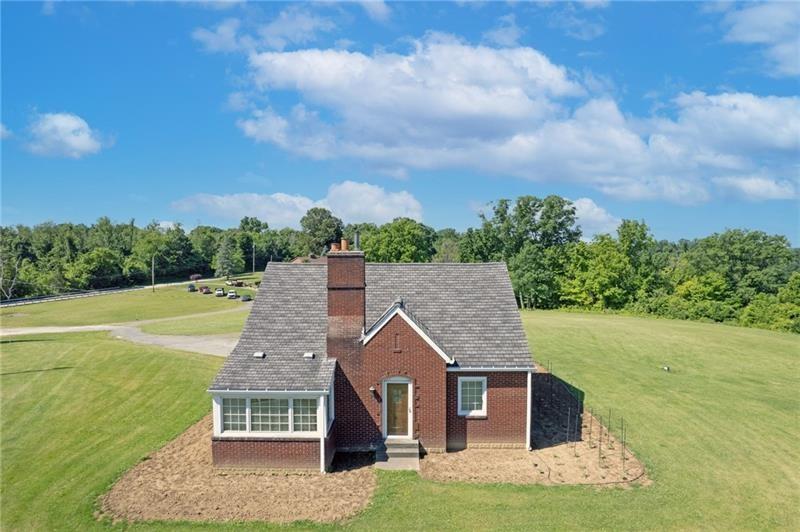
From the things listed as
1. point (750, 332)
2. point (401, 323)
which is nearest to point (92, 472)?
point (401, 323)

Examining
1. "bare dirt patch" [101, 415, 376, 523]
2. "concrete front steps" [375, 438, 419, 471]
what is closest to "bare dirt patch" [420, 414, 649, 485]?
"concrete front steps" [375, 438, 419, 471]

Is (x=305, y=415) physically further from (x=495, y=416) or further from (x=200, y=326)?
(x=200, y=326)

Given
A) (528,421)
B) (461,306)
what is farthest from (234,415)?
(528,421)

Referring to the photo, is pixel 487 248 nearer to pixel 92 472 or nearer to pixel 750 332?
pixel 750 332

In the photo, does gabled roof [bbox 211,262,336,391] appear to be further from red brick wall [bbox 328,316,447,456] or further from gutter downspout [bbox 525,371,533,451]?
gutter downspout [bbox 525,371,533,451]

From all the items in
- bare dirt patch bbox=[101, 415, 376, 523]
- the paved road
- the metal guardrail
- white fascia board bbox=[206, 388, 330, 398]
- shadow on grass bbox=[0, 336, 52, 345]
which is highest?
Answer: white fascia board bbox=[206, 388, 330, 398]

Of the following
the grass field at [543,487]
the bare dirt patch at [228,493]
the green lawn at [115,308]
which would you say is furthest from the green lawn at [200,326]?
the bare dirt patch at [228,493]
